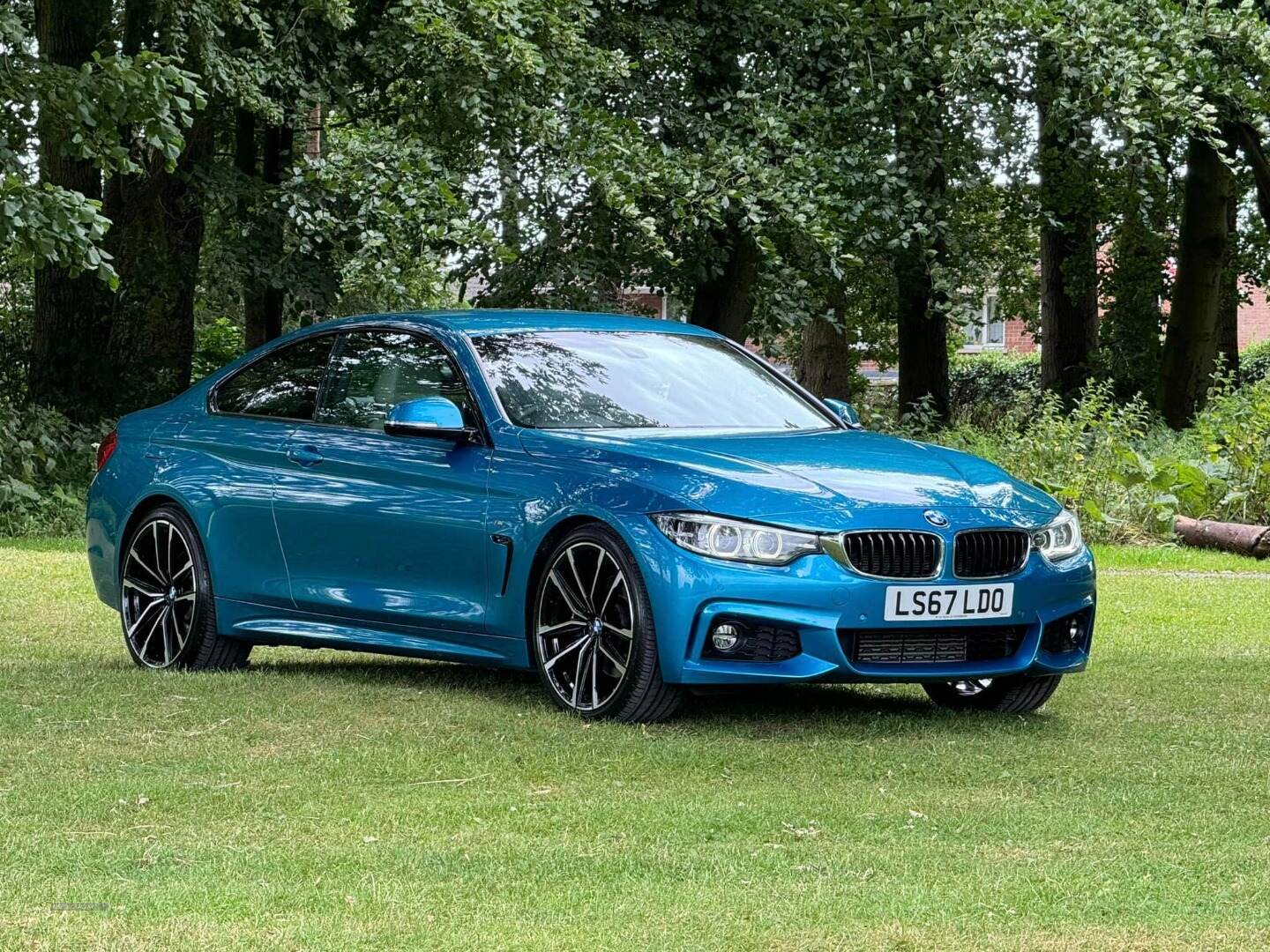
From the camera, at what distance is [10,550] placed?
54.0ft

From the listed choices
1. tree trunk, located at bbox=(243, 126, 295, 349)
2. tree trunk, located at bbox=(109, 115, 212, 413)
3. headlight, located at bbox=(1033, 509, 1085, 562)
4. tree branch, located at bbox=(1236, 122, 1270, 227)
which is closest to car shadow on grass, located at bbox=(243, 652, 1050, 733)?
headlight, located at bbox=(1033, 509, 1085, 562)

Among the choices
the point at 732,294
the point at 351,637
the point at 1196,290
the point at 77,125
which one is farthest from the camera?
the point at 1196,290

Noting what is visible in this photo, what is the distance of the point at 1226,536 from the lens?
1672 centimetres

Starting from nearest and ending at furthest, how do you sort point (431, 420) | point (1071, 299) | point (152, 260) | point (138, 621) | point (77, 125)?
1. point (431, 420)
2. point (138, 621)
3. point (77, 125)
4. point (152, 260)
5. point (1071, 299)

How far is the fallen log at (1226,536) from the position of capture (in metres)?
16.3

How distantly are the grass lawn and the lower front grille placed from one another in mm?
295

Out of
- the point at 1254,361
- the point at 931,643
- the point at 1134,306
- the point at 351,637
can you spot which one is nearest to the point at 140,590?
the point at 351,637

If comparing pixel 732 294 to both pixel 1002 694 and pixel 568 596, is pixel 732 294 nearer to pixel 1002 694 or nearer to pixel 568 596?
pixel 1002 694

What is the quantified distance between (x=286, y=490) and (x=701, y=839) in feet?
12.9

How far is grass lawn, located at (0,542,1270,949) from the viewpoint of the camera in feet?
15.2

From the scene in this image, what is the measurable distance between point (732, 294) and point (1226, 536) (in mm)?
8179

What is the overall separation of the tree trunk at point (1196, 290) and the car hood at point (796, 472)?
65.9ft

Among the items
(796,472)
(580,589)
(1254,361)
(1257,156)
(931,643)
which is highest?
(1257,156)

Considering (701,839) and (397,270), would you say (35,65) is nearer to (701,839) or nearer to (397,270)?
(397,270)
